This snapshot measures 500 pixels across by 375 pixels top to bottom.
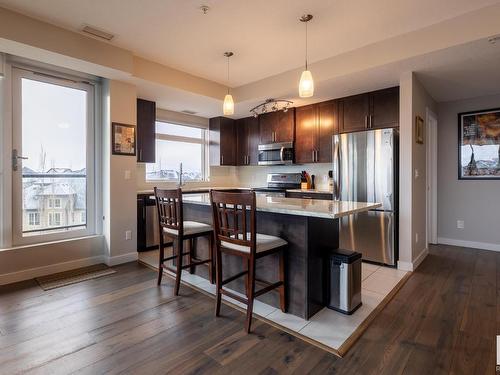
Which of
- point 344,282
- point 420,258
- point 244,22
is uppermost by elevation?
point 244,22

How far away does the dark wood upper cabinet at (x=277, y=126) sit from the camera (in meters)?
4.96

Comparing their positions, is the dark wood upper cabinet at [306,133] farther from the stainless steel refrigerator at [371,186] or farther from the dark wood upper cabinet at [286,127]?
the stainless steel refrigerator at [371,186]

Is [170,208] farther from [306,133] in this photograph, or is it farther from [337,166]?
[306,133]

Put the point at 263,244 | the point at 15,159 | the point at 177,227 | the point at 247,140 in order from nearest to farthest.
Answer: the point at 263,244, the point at 177,227, the point at 15,159, the point at 247,140

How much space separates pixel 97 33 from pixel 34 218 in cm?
219

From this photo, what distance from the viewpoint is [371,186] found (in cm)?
360

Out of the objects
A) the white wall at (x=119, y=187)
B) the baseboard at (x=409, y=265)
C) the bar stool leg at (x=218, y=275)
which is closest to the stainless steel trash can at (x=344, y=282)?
the bar stool leg at (x=218, y=275)

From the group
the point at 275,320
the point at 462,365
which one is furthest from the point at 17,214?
the point at 462,365

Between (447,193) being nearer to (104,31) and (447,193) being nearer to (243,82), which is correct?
(243,82)

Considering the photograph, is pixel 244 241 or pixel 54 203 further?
pixel 54 203

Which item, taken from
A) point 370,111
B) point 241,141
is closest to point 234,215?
point 370,111

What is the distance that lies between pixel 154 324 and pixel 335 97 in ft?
12.5

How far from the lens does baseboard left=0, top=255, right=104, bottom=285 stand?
9.80 ft

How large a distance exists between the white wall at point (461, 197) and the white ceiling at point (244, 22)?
2.35m
